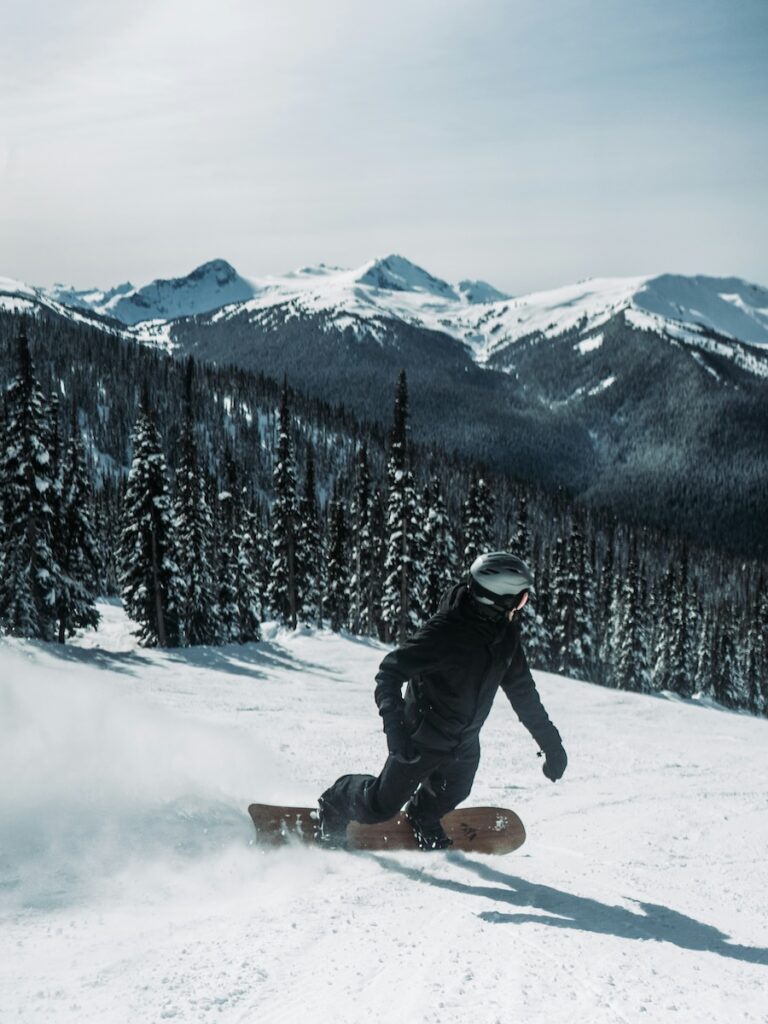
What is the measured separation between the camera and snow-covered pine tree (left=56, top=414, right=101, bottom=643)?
25938mm

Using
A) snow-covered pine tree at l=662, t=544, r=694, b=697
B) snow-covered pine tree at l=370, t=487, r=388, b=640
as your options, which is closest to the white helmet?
snow-covered pine tree at l=370, t=487, r=388, b=640

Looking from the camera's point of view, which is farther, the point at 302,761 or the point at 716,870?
the point at 302,761

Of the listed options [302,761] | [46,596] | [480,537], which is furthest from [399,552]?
[302,761]

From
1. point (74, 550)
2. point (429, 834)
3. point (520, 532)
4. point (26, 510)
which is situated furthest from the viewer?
point (520, 532)

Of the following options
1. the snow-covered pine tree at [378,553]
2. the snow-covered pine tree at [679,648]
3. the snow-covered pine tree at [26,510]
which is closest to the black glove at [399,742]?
the snow-covered pine tree at [26,510]

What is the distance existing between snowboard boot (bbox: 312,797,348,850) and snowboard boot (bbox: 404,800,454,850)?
1.77 feet

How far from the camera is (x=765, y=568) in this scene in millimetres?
169500

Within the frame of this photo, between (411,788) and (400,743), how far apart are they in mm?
444

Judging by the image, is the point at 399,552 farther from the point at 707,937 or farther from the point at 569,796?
the point at 707,937

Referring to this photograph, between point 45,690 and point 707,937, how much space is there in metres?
6.22

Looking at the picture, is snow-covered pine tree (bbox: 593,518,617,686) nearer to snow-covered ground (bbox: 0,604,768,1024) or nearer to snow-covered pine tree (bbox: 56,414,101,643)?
snow-covered pine tree (bbox: 56,414,101,643)

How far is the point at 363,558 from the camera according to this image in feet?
176

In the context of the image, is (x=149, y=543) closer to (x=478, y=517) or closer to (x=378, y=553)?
(x=478, y=517)

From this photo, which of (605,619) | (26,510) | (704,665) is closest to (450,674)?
(26,510)
